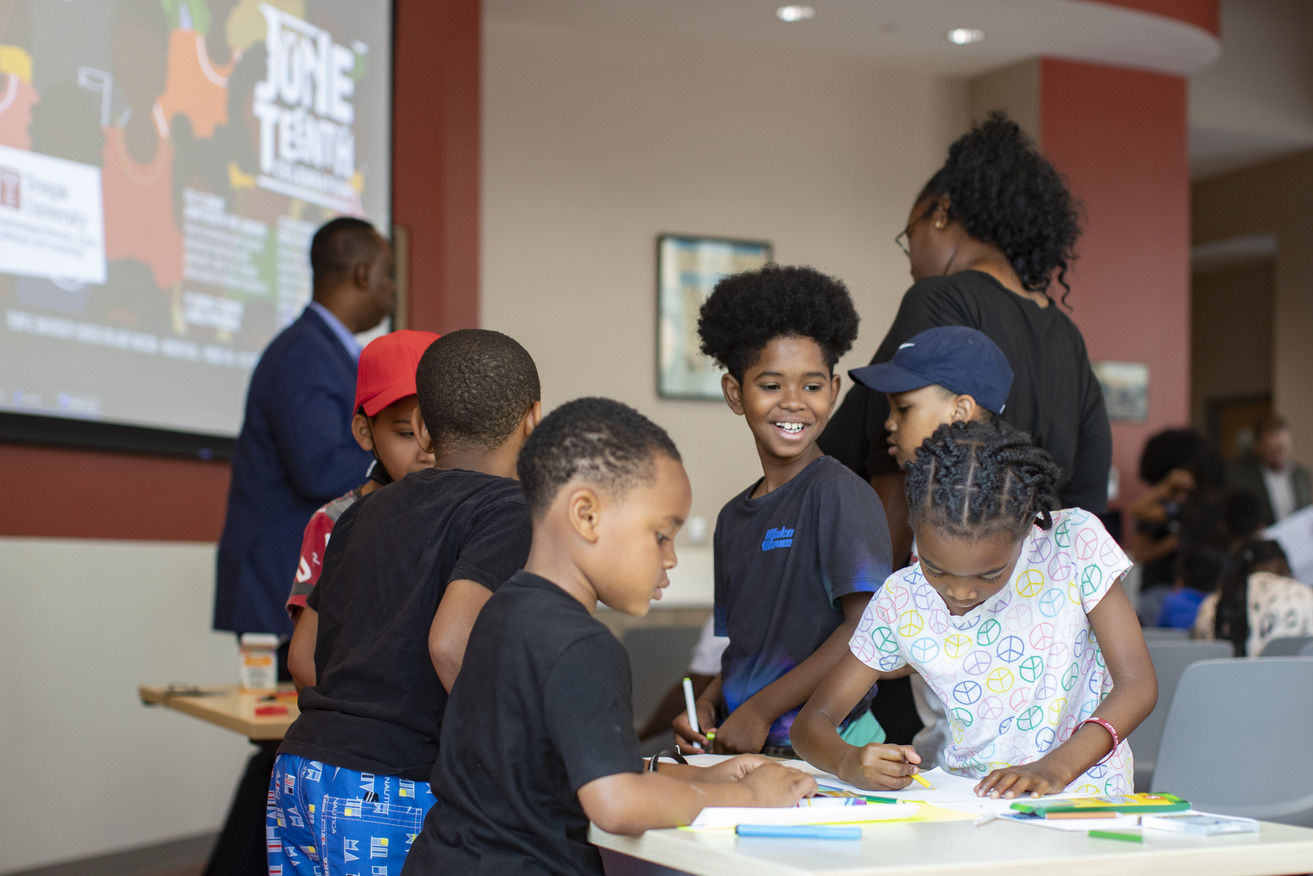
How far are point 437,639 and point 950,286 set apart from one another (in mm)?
1119

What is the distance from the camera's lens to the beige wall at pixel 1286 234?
8.45m

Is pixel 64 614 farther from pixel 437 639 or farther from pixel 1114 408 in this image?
pixel 1114 408

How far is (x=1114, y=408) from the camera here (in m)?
6.94

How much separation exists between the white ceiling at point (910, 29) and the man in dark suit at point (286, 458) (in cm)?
348

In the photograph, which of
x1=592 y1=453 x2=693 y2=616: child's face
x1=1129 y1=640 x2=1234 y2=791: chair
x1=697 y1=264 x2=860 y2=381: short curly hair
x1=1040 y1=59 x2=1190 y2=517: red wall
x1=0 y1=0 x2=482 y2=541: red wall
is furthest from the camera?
x1=1040 y1=59 x2=1190 y2=517: red wall

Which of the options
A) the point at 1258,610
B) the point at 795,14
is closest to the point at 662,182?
the point at 795,14

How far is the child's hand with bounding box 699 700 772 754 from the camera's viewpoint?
1.89 metres

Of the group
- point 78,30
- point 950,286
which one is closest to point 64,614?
point 78,30

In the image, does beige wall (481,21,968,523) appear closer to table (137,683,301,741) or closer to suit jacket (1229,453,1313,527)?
suit jacket (1229,453,1313,527)

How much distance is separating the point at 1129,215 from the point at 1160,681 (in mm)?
4678

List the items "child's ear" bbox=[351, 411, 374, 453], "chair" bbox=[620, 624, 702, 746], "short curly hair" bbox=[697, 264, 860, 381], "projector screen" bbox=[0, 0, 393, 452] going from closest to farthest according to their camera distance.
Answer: "short curly hair" bbox=[697, 264, 860, 381], "child's ear" bbox=[351, 411, 374, 453], "projector screen" bbox=[0, 0, 393, 452], "chair" bbox=[620, 624, 702, 746]

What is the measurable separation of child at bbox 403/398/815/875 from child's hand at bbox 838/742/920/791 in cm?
15

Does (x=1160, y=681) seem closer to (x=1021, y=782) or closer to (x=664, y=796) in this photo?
(x=1021, y=782)

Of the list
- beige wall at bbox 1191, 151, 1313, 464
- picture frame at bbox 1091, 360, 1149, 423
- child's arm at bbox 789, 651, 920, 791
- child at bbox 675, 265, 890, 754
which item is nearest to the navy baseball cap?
child at bbox 675, 265, 890, 754
